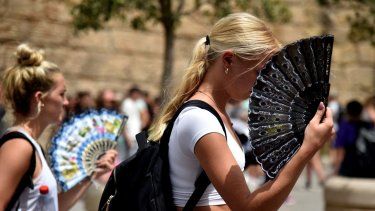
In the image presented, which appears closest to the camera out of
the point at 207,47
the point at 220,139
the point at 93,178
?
the point at 220,139

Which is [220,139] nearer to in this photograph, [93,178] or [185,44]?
[93,178]

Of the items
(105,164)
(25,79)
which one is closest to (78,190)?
(105,164)

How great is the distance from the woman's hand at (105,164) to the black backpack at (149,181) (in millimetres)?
1435

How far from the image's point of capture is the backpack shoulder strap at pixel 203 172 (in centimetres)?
333

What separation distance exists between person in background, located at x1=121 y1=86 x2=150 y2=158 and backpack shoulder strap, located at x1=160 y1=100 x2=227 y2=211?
13.1 m

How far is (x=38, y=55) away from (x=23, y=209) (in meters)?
0.82

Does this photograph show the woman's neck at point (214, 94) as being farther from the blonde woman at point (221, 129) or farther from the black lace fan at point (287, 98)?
the black lace fan at point (287, 98)

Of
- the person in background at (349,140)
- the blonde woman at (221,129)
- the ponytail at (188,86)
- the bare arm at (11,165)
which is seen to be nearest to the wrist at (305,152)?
the blonde woman at (221,129)

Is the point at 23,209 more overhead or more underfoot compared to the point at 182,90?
more underfoot

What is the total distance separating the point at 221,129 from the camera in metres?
3.32

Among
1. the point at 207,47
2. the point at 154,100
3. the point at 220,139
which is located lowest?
the point at 154,100

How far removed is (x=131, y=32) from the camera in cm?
2069

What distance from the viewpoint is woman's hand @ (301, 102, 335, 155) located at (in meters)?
3.19

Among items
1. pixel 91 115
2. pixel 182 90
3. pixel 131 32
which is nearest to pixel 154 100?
pixel 131 32
